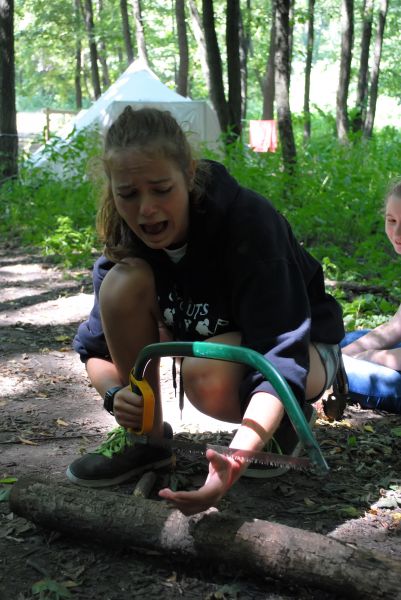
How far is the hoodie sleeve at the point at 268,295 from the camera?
1.79m

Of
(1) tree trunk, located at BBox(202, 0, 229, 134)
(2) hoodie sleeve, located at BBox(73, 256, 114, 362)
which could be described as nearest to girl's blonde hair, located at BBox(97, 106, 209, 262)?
(2) hoodie sleeve, located at BBox(73, 256, 114, 362)

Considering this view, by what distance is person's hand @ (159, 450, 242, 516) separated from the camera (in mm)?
1478

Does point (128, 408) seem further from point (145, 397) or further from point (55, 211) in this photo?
point (55, 211)

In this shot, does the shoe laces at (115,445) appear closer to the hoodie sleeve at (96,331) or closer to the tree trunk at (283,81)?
the hoodie sleeve at (96,331)

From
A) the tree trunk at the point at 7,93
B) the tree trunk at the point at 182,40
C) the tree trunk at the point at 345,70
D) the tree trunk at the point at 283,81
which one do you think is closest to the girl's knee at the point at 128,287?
the tree trunk at the point at 283,81

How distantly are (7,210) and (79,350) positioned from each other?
20.7 feet

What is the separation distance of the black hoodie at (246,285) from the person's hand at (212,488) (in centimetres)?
27

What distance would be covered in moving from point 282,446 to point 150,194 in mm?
890

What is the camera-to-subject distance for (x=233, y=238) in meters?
1.96

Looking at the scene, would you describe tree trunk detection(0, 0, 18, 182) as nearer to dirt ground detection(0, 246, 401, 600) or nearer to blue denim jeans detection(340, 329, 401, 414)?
dirt ground detection(0, 246, 401, 600)

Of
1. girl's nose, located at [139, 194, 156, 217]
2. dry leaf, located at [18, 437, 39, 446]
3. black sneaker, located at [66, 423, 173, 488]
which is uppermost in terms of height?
girl's nose, located at [139, 194, 156, 217]

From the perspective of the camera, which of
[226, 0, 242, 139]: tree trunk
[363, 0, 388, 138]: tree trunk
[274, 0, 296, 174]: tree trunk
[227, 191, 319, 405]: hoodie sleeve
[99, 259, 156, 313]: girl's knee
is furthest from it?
[363, 0, 388, 138]: tree trunk

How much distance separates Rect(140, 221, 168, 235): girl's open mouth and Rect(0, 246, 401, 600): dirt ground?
809 mm

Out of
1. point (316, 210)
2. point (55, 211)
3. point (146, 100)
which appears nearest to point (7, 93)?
point (55, 211)
